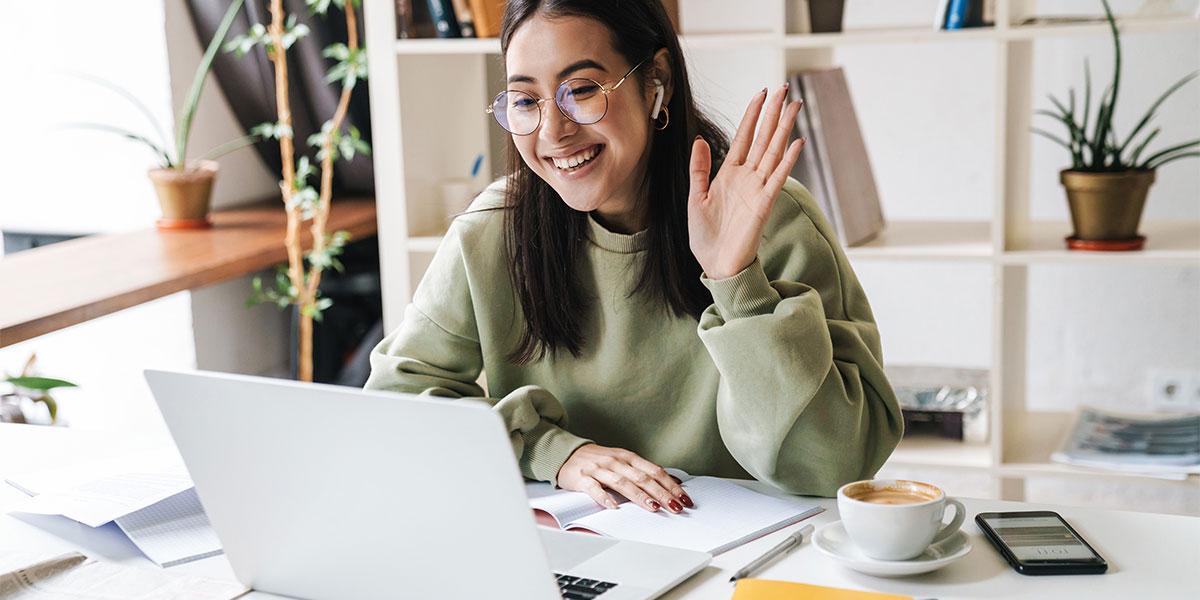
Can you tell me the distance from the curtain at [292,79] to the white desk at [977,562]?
191 centimetres

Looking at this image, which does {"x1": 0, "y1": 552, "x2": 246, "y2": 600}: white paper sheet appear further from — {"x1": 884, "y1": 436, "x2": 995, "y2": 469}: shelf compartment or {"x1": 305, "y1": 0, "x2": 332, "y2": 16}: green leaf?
{"x1": 305, "y1": 0, "x2": 332, "y2": 16}: green leaf

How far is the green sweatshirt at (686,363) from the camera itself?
1.31m

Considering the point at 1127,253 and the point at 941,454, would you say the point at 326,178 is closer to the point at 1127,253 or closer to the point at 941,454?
the point at 941,454

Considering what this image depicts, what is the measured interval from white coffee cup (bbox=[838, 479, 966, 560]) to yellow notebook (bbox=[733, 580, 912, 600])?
0.06 m

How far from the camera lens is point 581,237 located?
158cm

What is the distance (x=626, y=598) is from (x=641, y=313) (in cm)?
55

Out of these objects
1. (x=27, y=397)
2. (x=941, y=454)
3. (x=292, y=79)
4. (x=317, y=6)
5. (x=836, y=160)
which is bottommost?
(x=941, y=454)

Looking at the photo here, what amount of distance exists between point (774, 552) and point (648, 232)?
53 centimetres

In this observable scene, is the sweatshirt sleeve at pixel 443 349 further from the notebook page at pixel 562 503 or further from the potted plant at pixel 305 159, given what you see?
the potted plant at pixel 305 159

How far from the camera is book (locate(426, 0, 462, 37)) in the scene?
2528mm

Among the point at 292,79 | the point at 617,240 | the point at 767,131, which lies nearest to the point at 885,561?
the point at 767,131

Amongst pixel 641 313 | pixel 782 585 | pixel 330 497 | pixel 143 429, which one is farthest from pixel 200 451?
pixel 143 429

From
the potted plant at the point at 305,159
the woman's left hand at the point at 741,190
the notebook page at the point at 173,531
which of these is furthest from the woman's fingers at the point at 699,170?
the potted plant at the point at 305,159

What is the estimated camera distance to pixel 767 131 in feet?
4.41
